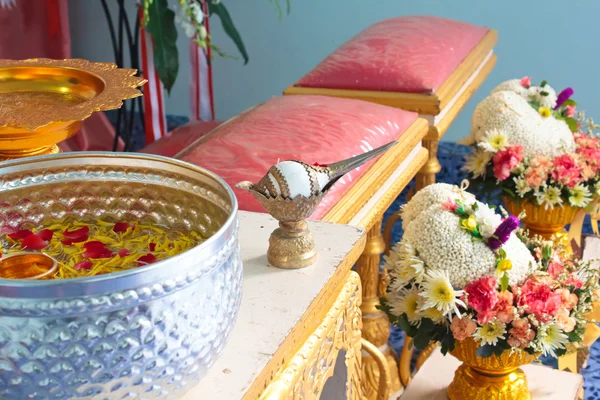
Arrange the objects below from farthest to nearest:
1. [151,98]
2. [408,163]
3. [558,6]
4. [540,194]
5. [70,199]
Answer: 1. [558,6]
2. [151,98]
3. [540,194]
4. [408,163]
5. [70,199]

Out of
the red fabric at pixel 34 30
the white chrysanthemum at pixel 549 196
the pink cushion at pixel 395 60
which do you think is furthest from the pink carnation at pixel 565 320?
the red fabric at pixel 34 30

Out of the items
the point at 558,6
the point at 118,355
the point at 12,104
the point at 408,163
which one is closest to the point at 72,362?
the point at 118,355

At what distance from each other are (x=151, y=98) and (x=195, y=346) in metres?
2.07

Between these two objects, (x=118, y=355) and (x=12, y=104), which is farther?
(x=12, y=104)

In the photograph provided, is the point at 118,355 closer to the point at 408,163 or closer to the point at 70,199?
the point at 70,199

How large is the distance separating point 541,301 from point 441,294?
0.14m

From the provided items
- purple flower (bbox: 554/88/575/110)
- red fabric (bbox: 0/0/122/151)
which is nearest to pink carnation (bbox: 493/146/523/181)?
purple flower (bbox: 554/88/575/110)

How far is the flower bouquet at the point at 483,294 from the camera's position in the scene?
1067mm

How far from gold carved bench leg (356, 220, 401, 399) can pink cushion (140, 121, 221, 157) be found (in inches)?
26.3

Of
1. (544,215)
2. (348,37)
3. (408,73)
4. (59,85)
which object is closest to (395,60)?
(408,73)

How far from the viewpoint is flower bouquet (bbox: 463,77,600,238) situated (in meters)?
1.59

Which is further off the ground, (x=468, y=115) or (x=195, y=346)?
(x=195, y=346)

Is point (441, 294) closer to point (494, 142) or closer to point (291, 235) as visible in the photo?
point (291, 235)

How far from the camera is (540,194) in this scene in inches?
62.9
